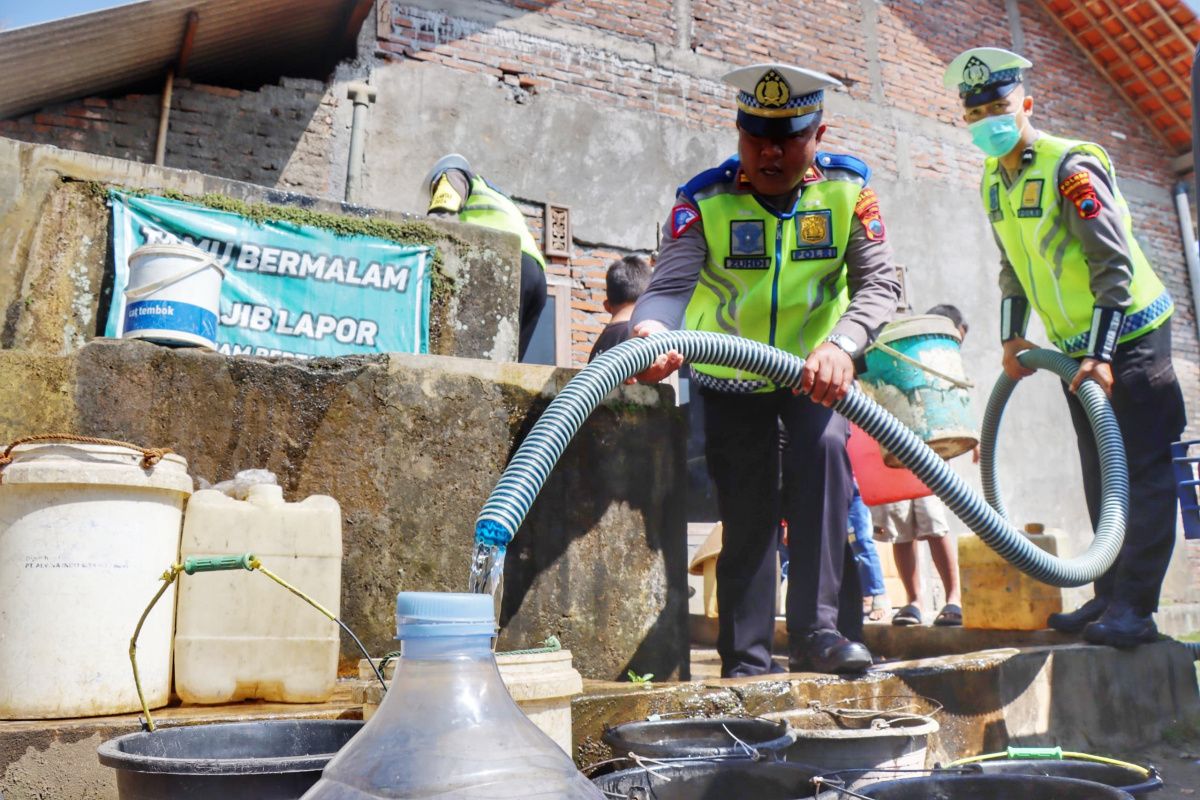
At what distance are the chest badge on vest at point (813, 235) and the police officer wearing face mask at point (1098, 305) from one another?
140 cm

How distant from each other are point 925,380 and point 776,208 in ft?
3.66

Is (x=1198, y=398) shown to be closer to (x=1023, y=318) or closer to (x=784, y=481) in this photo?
(x=1023, y=318)

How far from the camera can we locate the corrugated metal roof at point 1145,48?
1163cm

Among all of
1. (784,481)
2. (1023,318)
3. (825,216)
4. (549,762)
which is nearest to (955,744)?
(784,481)

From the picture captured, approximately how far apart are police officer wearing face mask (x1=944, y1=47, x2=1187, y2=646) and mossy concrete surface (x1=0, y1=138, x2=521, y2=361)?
235 cm

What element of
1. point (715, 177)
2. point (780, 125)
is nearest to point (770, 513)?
point (715, 177)

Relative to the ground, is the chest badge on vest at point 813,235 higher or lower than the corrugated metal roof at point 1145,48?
lower

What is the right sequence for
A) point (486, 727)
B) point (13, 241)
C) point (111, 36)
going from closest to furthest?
point (486, 727), point (13, 241), point (111, 36)

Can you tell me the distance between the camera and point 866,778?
2439 millimetres

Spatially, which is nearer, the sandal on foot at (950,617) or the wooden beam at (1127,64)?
the sandal on foot at (950,617)

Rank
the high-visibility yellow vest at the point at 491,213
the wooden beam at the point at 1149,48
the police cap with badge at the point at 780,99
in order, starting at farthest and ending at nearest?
Answer: the wooden beam at the point at 1149,48 → the high-visibility yellow vest at the point at 491,213 → the police cap with badge at the point at 780,99

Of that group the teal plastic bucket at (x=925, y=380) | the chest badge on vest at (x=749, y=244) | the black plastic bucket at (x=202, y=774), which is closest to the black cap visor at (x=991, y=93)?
the teal plastic bucket at (x=925, y=380)

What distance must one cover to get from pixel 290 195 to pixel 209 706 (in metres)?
2.95

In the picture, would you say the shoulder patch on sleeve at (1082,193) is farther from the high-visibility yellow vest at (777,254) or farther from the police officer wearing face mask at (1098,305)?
the high-visibility yellow vest at (777,254)
